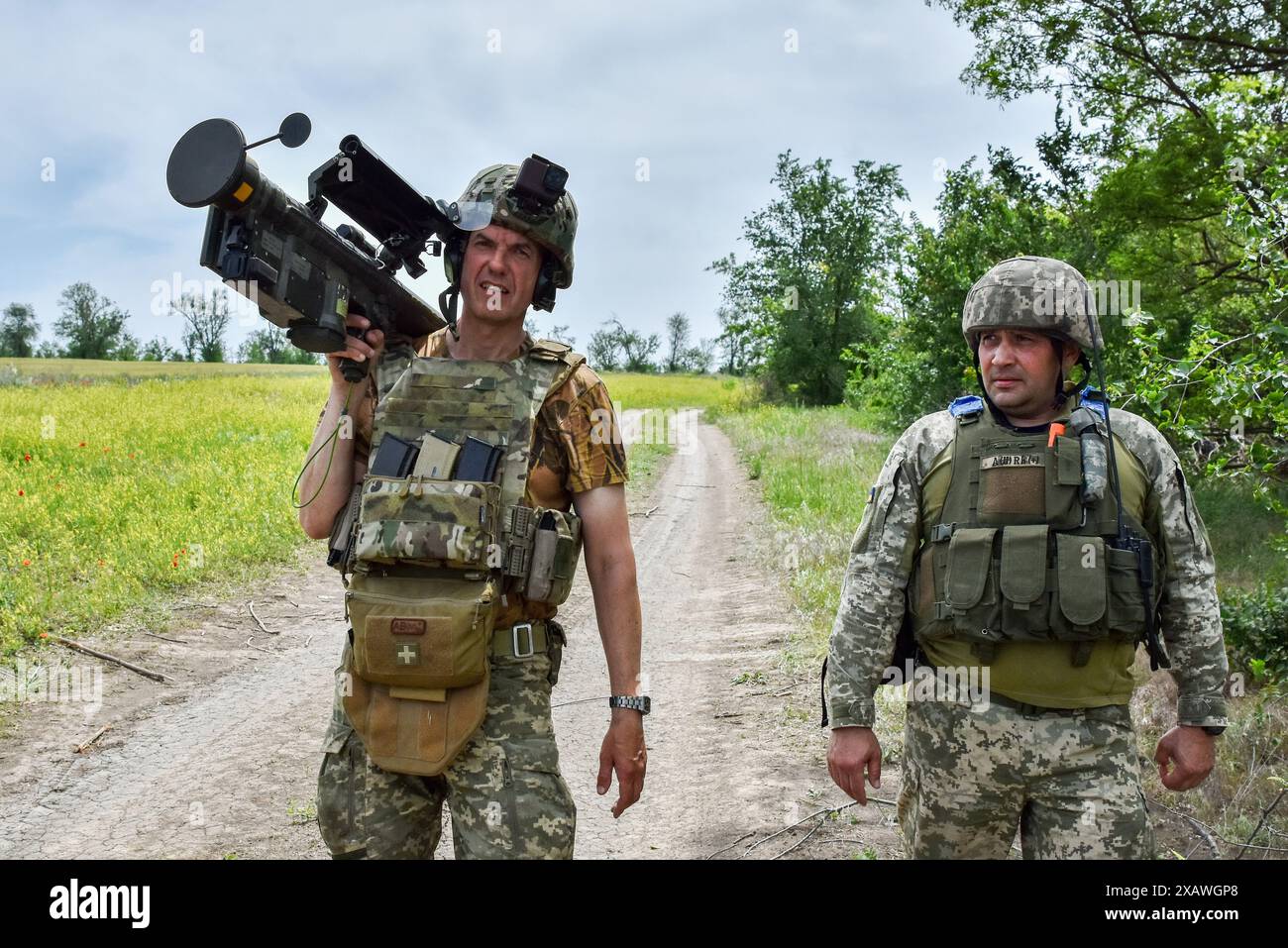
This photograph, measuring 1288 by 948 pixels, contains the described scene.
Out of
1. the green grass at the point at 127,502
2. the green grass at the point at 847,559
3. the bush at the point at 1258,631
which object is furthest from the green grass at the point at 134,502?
the bush at the point at 1258,631

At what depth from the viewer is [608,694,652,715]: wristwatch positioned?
268 centimetres

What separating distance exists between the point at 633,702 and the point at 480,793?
0.46m

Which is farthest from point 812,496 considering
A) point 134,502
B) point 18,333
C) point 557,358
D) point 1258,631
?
point 18,333

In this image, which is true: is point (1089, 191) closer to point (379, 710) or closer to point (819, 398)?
point (379, 710)

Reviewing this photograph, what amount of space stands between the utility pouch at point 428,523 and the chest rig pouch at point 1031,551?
1296 mm

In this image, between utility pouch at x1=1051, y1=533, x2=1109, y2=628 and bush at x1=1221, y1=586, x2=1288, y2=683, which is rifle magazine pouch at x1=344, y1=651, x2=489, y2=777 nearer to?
utility pouch at x1=1051, y1=533, x2=1109, y2=628

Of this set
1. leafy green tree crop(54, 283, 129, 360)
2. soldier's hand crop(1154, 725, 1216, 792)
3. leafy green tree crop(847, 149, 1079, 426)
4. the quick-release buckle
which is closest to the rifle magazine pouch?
the quick-release buckle

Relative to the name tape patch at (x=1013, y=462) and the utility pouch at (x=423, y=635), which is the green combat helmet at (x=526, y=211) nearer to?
the utility pouch at (x=423, y=635)

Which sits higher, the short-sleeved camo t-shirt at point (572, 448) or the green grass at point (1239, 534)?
the short-sleeved camo t-shirt at point (572, 448)

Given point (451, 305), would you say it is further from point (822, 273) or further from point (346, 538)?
point (822, 273)

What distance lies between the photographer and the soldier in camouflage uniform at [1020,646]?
2750mm

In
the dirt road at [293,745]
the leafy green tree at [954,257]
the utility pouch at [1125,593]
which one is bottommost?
the dirt road at [293,745]

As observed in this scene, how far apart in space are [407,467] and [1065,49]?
13.9 metres

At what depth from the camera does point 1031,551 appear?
279 centimetres
